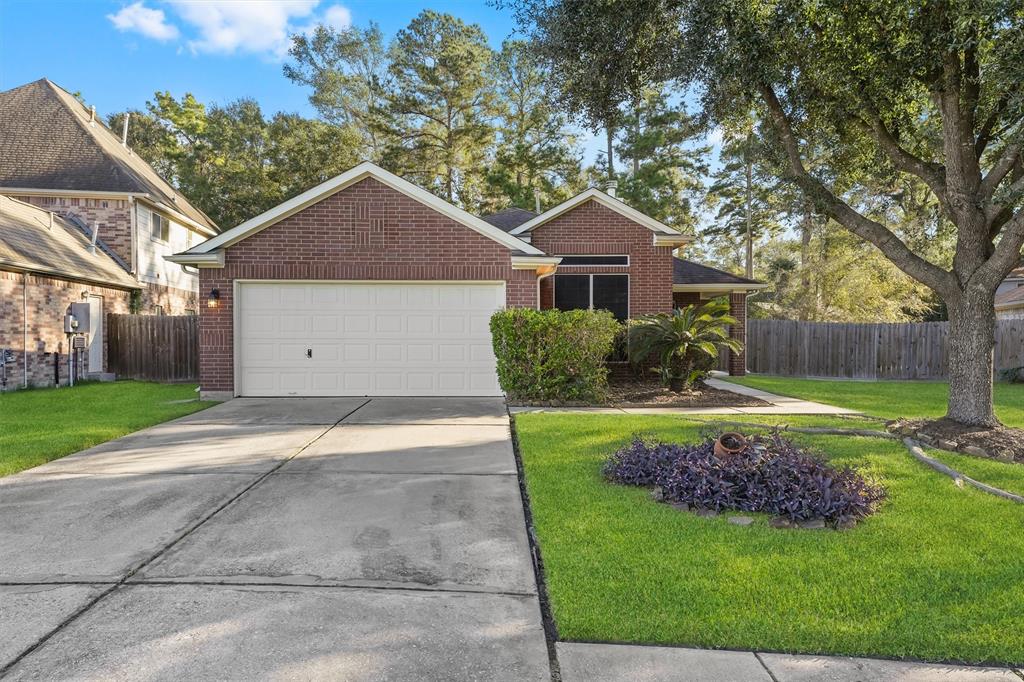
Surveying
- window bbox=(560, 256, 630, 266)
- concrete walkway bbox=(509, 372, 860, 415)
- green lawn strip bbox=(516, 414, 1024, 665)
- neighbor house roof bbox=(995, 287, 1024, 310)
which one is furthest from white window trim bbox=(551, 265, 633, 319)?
neighbor house roof bbox=(995, 287, 1024, 310)

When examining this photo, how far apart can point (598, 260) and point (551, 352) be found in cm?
473

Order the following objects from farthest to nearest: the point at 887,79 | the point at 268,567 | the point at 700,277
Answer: the point at 700,277 → the point at 887,79 → the point at 268,567

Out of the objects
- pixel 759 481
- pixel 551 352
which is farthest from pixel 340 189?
pixel 759 481

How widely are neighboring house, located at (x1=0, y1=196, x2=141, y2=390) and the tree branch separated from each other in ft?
46.2

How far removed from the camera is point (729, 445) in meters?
4.81

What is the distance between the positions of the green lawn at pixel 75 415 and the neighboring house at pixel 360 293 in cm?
136

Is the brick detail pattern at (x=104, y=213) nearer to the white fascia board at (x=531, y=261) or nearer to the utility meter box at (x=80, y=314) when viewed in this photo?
the utility meter box at (x=80, y=314)

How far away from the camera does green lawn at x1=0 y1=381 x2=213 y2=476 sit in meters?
6.30

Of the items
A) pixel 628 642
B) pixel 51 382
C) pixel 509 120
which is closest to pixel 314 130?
pixel 509 120

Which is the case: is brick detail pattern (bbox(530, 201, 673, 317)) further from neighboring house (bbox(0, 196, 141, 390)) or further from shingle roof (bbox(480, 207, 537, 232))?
neighboring house (bbox(0, 196, 141, 390))

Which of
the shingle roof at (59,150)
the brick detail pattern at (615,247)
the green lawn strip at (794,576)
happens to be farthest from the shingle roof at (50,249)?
the green lawn strip at (794,576)

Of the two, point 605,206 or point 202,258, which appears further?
point 605,206

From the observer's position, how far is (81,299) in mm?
14023

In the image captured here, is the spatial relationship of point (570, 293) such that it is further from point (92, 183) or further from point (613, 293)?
point (92, 183)
